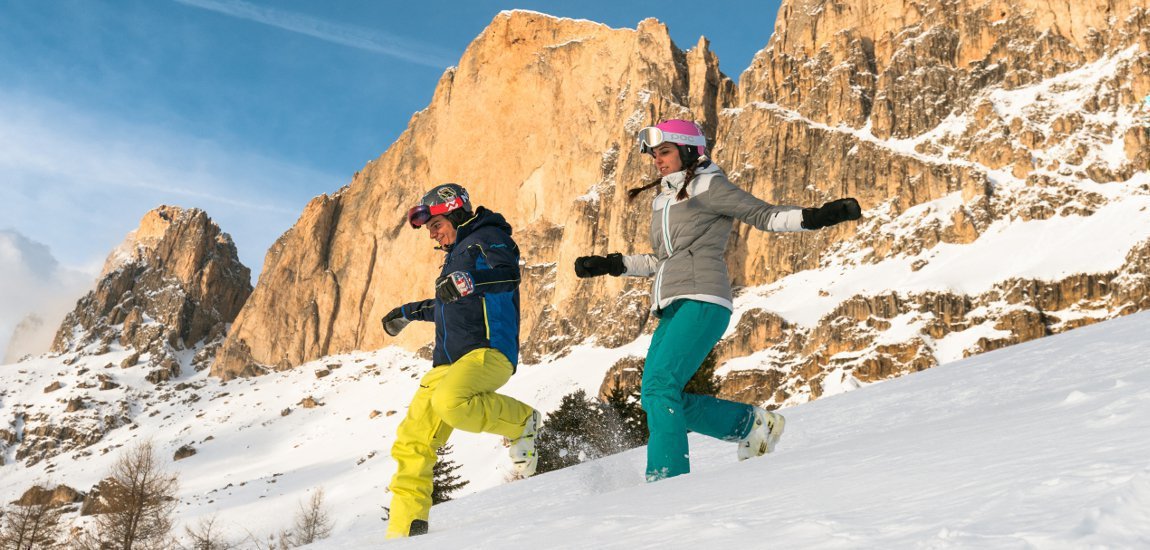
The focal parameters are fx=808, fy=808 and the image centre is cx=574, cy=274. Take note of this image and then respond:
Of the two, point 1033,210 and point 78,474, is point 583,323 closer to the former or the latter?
point 1033,210

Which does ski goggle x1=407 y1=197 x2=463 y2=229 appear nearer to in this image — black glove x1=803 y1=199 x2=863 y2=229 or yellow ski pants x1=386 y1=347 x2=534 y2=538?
yellow ski pants x1=386 y1=347 x2=534 y2=538

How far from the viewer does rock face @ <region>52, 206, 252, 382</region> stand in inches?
6009

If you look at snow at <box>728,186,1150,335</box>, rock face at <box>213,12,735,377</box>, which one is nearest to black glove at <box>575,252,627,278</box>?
snow at <box>728,186,1150,335</box>

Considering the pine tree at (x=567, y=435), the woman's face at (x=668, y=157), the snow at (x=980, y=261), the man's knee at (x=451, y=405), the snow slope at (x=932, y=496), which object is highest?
the snow at (x=980, y=261)

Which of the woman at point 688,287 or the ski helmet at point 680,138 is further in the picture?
the ski helmet at point 680,138

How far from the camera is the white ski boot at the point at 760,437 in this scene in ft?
15.6

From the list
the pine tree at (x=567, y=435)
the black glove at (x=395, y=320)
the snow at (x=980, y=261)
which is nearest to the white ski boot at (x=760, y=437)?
the black glove at (x=395, y=320)

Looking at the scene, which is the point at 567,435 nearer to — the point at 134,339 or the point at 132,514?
the point at 132,514

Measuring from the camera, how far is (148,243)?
554 feet

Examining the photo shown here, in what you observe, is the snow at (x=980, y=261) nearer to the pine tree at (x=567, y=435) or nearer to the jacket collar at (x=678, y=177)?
the pine tree at (x=567, y=435)

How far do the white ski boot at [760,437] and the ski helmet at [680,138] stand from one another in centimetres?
159

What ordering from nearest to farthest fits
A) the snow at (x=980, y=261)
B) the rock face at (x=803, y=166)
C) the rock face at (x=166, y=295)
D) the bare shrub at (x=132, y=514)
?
the bare shrub at (x=132, y=514)
the snow at (x=980, y=261)
the rock face at (x=803, y=166)
the rock face at (x=166, y=295)

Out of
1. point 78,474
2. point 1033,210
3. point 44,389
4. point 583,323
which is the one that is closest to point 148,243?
point 44,389

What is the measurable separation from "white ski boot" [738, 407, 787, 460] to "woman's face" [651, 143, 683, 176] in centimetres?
153
